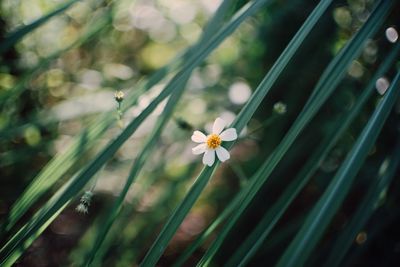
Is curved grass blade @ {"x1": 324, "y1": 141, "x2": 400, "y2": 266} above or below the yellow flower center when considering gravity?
above

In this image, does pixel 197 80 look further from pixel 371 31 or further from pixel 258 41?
pixel 371 31

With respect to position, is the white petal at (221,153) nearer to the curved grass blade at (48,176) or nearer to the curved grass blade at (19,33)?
the curved grass blade at (48,176)

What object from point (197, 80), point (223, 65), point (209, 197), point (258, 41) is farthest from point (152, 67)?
point (209, 197)

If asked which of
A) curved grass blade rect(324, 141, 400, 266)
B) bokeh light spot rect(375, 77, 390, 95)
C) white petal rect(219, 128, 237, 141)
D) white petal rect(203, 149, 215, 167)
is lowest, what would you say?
white petal rect(203, 149, 215, 167)

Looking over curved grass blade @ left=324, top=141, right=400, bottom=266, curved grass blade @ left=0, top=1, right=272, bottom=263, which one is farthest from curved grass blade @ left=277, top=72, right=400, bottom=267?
curved grass blade @ left=0, top=1, right=272, bottom=263

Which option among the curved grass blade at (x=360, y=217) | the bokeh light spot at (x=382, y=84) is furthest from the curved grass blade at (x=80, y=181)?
the bokeh light spot at (x=382, y=84)

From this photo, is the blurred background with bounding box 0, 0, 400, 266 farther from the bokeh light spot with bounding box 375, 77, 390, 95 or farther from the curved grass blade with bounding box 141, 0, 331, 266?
the curved grass blade with bounding box 141, 0, 331, 266

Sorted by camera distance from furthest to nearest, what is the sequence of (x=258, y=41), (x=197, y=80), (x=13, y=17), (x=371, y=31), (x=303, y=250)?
(x=197, y=80), (x=258, y=41), (x=13, y=17), (x=371, y=31), (x=303, y=250)

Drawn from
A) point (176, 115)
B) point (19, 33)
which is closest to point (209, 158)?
point (19, 33)
